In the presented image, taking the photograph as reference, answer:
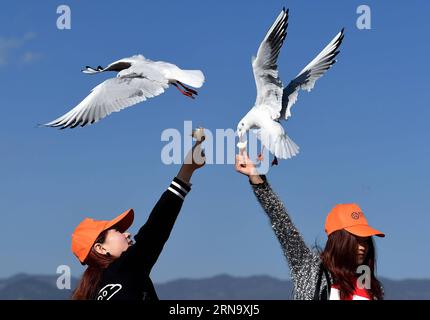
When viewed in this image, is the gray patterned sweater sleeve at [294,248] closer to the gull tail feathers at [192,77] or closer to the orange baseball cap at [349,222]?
the orange baseball cap at [349,222]

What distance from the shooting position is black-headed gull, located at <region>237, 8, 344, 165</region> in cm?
541

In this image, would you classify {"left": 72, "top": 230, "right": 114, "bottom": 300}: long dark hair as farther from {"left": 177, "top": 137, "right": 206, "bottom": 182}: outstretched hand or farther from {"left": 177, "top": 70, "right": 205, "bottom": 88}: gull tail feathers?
{"left": 177, "top": 70, "right": 205, "bottom": 88}: gull tail feathers

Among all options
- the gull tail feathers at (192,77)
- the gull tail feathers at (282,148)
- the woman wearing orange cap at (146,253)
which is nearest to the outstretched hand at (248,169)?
the woman wearing orange cap at (146,253)

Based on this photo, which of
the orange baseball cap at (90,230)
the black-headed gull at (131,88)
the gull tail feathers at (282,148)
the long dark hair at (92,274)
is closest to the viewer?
the long dark hair at (92,274)

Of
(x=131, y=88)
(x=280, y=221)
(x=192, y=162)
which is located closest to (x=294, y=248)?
(x=280, y=221)

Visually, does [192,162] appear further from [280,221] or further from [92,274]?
[92,274]

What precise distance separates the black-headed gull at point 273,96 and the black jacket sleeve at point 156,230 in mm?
2578

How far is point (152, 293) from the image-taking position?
96.2 inches

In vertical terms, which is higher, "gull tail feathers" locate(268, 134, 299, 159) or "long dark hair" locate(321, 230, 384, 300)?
"gull tail feathers" locate(268, 134, 299, 159)

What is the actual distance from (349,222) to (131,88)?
2985 millimetres

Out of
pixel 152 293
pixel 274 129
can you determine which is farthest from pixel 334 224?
pixel 274 129

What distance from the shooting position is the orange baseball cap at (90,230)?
2.70 metres

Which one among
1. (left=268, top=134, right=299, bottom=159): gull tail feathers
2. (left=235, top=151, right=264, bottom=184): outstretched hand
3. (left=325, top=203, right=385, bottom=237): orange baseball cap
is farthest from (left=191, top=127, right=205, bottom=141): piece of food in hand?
(left=268, top=134, right=299, bottom=159): gull tail feathers
